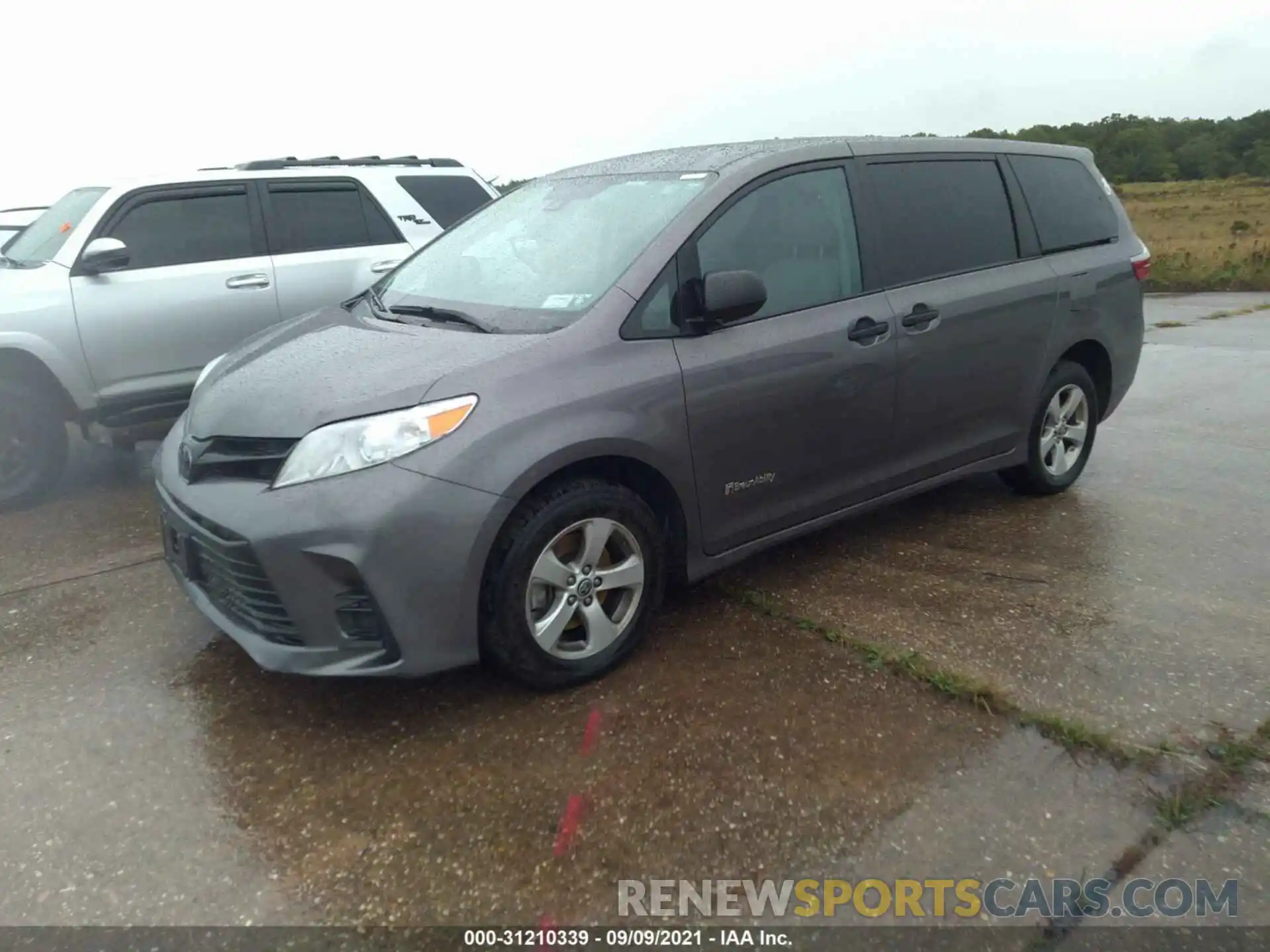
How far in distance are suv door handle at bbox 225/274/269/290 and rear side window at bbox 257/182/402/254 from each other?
25 cm

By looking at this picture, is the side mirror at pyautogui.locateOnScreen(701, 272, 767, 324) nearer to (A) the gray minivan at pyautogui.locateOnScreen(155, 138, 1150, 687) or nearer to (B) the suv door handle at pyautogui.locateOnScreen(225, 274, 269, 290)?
(A) the gray minivan at pyautogui.locateOnScreen(155, 138, 1150, 687)

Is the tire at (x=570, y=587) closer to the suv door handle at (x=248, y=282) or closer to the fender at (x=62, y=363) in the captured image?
the fender at (x=62, y=363)

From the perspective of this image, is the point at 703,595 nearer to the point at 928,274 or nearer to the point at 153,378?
the point at 928,274

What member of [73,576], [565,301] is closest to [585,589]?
[565,301]

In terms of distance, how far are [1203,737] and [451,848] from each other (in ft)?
7.12

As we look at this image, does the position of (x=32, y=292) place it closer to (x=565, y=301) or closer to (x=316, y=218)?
(x=316, y=218)

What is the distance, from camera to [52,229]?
6.01 meters

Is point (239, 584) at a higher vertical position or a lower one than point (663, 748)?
higher

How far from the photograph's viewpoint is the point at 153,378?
576cm

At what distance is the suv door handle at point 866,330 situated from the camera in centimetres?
385

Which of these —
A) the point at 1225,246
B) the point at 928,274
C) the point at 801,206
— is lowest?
the point at 1225,246

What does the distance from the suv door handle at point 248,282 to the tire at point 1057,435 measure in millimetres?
4427

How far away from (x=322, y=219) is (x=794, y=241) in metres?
3.93

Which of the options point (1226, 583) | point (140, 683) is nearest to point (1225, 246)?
point (1226, 583)
